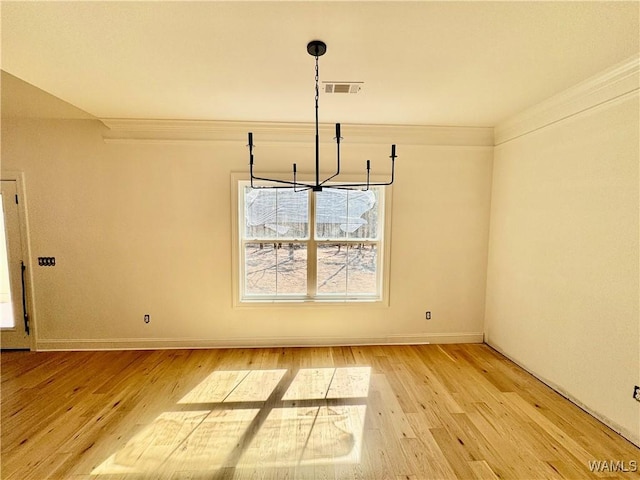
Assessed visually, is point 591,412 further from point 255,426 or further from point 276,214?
point 276,214

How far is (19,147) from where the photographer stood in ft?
10.7

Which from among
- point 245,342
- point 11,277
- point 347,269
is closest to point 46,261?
point 11,277

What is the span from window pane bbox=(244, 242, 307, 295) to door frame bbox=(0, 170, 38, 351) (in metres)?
2.41

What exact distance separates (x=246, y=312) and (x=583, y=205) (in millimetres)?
3461

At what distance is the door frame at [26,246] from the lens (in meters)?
3.28

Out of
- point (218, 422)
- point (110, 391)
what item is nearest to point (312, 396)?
point (218, 422)

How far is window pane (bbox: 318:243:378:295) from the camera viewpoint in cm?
368

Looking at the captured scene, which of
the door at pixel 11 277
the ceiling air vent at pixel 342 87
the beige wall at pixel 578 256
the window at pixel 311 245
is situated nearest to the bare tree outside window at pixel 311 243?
the window at pixel 311 245

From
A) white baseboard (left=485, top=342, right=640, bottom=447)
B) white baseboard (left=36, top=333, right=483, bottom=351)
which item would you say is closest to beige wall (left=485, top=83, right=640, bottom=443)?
white baseboard (left=485, top=342, right=640, bottom=447)

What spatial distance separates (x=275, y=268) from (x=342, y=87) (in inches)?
85.4

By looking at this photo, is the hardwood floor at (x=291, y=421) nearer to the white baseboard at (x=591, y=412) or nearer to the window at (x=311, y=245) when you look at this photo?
the white baseboard at (x=591, y=412)

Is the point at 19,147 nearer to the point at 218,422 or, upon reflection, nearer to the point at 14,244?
the point at 14,244

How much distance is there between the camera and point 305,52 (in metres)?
1.86

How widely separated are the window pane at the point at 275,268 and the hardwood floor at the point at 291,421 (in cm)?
81
